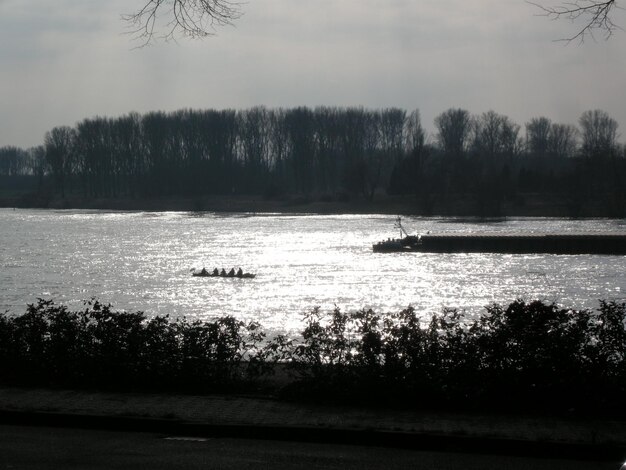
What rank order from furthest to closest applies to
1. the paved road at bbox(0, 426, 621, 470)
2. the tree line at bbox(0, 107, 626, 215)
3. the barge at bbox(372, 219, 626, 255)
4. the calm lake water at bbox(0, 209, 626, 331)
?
the tree line at bbox(0, 107, 626, 215) → the barge at bbox(372, 219, 626, 255) → the calm lake water at bbox(0, 209, 626, 331) → the paved road at bbox(0, 426, 621, 470)

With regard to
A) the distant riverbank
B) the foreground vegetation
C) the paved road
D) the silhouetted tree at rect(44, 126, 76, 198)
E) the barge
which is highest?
the silhouetted tree at rect(44, 126, 76, 198)

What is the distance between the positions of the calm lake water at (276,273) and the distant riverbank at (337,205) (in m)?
18.2

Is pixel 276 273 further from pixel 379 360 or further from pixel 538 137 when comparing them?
pixel 538 137

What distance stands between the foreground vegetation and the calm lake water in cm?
2001

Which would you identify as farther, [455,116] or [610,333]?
[455,116]

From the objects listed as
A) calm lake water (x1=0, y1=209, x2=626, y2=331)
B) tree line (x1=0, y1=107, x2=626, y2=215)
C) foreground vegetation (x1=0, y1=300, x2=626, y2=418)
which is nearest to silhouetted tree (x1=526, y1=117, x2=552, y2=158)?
tree line (x1=0, y1=107, x2=626, y2=215)

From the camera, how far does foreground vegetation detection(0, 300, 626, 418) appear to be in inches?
396

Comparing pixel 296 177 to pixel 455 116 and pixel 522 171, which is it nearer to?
pixel 455 116

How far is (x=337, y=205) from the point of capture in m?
147

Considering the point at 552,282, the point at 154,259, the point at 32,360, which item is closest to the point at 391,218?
the point at 154,259

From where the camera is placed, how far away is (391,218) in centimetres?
13650

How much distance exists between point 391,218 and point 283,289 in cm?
8782

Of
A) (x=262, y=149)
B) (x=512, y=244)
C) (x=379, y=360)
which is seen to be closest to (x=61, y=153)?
(x=262, y=149)

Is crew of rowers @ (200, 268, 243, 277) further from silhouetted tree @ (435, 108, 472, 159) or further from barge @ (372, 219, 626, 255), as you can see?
silhouetted tree @ (435, 108, 472, 159)
